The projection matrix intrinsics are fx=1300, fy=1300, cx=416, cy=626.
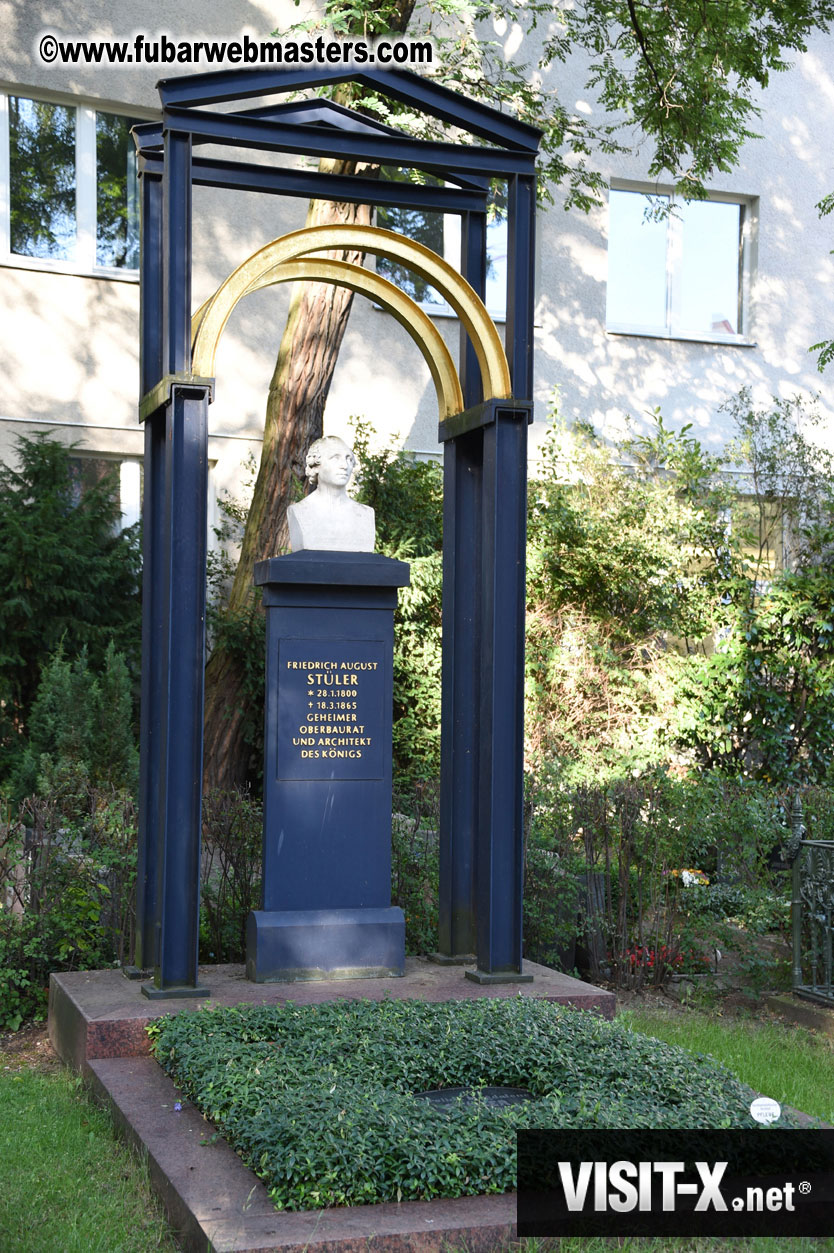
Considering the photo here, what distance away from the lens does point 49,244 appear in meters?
12.7

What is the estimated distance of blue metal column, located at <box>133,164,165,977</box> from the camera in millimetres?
6043

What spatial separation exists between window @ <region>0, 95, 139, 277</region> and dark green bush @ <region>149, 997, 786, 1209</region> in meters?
9.46

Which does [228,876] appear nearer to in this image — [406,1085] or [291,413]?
[406,1085]

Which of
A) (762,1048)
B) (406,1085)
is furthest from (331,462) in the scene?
(762,1048)

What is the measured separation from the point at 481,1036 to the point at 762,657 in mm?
8506

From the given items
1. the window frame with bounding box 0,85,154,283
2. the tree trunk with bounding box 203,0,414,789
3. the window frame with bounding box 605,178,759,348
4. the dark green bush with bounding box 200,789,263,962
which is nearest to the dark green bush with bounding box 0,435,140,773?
the tree trunk with bounding box 203,0,414,789

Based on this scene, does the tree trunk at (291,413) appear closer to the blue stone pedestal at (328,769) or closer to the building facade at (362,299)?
the building facade at (362,299)

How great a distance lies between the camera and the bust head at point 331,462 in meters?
6.52

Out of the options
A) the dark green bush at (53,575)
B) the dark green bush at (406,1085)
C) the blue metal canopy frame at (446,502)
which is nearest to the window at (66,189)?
the dark green bush at (53,575)

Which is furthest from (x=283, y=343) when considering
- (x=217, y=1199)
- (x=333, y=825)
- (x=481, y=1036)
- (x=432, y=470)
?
(x=217, y=1199)

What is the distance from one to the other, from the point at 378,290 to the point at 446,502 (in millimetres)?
1199

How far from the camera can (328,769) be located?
20.7ft

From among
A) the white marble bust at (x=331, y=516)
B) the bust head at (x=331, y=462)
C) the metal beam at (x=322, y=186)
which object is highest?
the metal beam at (x=322, y=186)

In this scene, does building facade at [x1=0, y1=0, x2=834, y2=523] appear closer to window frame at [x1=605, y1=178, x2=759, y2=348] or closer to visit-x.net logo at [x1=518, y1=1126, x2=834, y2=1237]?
window frame at [x1=605, y1=178, x2=759, y2=348]
